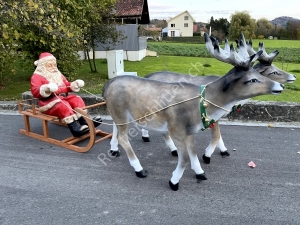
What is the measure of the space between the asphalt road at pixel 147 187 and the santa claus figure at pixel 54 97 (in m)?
0.46

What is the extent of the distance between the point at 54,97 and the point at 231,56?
9.37 feet

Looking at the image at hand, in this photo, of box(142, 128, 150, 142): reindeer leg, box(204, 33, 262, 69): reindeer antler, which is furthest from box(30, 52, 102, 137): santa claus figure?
box(204, 33, 262, 69): reindeer antler

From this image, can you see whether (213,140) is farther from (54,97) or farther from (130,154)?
(54,97)

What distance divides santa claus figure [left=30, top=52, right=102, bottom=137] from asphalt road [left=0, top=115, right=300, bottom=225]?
458 millimetres

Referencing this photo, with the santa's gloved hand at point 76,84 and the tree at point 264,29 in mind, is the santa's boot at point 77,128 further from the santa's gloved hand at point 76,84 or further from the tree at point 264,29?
the tree at point 264,29

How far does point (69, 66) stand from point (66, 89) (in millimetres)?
2800

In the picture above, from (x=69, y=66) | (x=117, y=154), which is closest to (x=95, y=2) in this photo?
(x=69, y=66)

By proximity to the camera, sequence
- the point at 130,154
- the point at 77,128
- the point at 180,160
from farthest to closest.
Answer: the point at 77,128 < the point at 130,154 < the point at 180,160

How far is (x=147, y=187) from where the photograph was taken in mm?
3236

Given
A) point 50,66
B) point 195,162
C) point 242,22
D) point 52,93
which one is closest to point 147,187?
point 195,162

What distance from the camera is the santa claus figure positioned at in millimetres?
4242

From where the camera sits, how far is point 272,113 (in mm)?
5453

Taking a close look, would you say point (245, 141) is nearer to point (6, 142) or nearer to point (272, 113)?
point (272, 113)

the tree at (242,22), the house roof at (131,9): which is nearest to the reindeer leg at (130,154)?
the house roof at (131,9)
